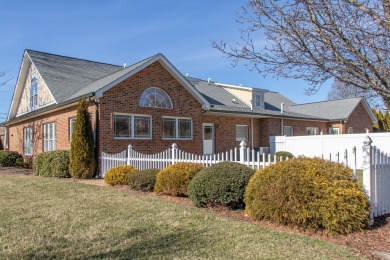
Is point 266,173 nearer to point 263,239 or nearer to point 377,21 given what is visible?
point 263,239

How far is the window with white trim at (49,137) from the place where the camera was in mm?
17797

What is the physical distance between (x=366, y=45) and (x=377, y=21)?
31cm

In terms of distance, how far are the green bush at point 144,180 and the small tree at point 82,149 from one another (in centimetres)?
388

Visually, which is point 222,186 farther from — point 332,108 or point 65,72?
point 332,108

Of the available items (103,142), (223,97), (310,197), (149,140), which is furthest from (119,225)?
(223,97)

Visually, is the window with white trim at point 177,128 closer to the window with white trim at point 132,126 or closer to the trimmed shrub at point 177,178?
the window with white trim at point 132,126

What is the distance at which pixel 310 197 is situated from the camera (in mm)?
5793

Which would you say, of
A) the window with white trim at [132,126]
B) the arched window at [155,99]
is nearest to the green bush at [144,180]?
the window with white trim at [132,126]

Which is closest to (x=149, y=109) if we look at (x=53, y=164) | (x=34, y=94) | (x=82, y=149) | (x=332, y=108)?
(x=82, y=149)

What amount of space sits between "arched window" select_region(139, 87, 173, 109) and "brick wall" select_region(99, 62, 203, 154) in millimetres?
182

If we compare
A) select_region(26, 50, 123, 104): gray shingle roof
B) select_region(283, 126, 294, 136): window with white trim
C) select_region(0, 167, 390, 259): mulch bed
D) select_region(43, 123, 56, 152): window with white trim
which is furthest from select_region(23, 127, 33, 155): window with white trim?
select_region(0, 167, 390, 259): mulch bed

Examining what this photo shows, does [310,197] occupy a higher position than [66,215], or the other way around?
[310,197]

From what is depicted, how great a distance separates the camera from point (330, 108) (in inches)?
1157

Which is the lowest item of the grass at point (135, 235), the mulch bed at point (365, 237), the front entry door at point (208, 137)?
the mulch bed at point (365, 237)
